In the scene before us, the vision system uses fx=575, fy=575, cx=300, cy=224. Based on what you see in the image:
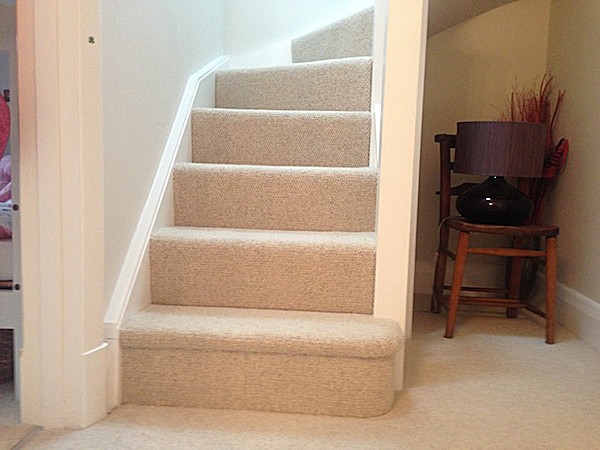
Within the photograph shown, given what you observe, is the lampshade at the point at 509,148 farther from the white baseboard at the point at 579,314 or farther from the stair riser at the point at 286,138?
the white baseboard at the point at 579,314

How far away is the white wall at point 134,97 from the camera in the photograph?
1469 millimetres

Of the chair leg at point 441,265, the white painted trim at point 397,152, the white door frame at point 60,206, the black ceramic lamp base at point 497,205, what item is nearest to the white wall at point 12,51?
the white door frame at point 60,206

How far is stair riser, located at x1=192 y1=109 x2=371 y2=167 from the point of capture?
7.09 ft

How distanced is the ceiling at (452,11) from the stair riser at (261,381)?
1591mm

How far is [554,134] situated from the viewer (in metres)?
2.59

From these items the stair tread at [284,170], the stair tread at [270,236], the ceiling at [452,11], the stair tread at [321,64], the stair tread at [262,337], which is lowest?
the stair tread at [262,337]

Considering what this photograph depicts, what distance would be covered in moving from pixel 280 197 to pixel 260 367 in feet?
2.12

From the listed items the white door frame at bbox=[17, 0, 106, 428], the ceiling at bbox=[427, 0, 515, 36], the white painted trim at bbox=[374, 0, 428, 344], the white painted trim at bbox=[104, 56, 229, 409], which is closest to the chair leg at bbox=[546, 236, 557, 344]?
the white painted trim at bbox=[374, 0, 428, 344]

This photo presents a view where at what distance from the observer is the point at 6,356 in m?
1.61

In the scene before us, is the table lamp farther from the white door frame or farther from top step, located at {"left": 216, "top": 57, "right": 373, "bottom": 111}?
the white door frame

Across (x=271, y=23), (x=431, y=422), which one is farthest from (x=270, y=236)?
(x=271, y=23)

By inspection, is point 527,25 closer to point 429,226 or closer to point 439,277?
point 429,226

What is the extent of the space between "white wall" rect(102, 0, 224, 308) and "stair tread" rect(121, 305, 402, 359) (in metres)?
0.15

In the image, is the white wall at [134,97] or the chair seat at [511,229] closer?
the white wall at [134,97]
